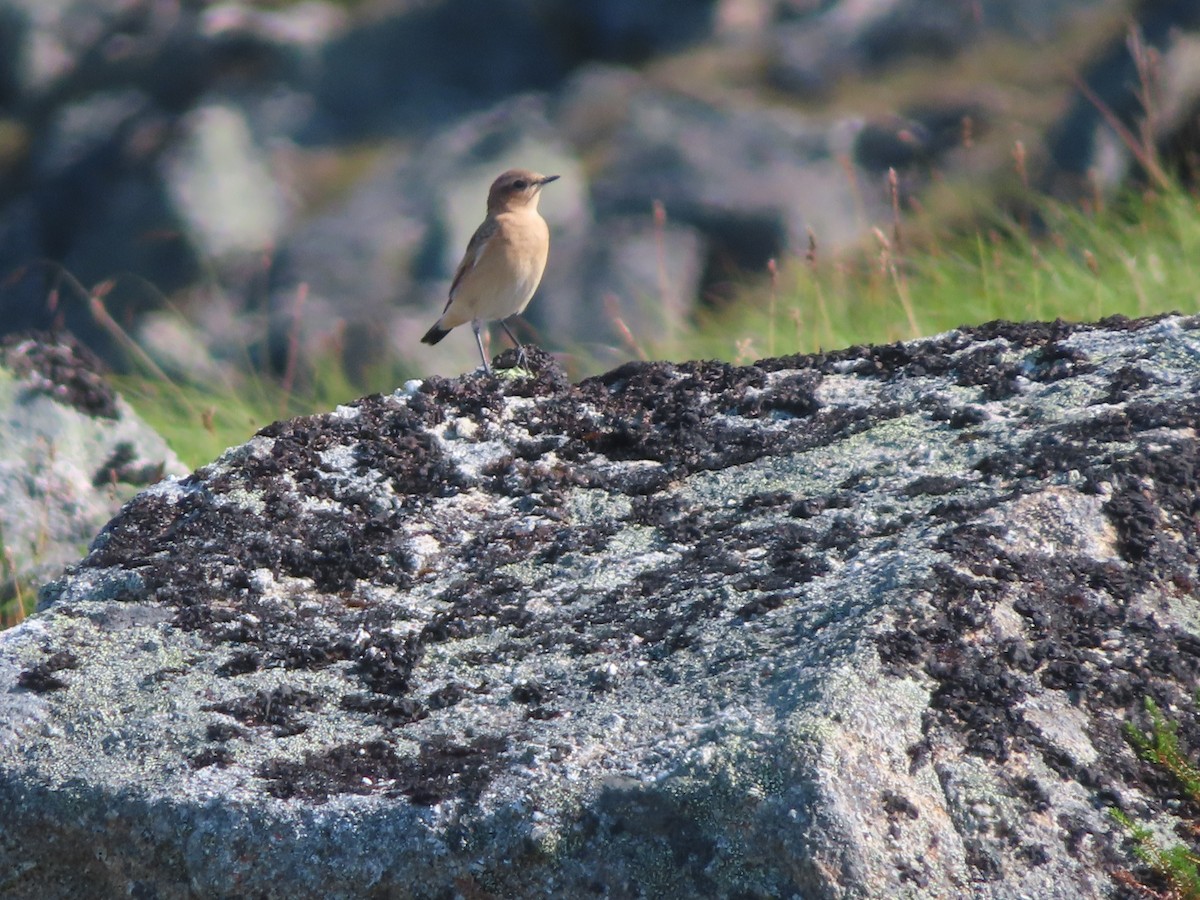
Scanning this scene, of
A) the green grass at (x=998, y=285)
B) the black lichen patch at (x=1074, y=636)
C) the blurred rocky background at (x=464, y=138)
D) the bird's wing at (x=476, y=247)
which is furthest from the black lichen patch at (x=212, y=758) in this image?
the blurred rocky background at (x=464, y=138)

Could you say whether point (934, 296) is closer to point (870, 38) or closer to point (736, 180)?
Result: point (736, 180)

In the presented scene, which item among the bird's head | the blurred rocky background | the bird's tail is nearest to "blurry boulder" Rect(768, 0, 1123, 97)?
the blurred rocky background

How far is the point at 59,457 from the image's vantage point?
16.1 ft

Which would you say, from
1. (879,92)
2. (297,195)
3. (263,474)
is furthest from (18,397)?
(879,92)

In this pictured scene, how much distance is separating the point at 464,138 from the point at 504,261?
11924 millimetres

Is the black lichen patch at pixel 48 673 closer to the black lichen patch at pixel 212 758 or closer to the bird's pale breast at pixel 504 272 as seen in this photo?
the black lichen patch at pixel 212 758

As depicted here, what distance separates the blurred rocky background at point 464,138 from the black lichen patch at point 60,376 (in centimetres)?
545

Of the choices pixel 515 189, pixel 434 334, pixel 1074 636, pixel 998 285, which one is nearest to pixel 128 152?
pixel 434 334

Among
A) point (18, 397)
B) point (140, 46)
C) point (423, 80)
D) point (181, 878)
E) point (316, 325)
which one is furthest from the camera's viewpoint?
point (140, 46)

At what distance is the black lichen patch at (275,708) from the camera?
7.41 feet

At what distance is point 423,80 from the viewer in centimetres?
1877

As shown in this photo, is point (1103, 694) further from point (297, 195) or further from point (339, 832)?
point (297, 195)

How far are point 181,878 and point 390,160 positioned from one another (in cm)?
1646

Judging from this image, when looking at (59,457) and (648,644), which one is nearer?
(648,644)
